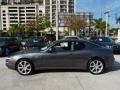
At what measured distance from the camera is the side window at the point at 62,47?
989 cm

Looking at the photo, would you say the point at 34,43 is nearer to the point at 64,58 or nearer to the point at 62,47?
the point at 62,47

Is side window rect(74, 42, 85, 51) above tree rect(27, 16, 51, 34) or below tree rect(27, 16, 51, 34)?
below

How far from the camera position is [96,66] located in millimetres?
9844

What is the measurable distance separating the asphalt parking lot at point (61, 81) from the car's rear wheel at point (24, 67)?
0.24 meters

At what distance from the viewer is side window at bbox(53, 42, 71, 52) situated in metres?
9.89

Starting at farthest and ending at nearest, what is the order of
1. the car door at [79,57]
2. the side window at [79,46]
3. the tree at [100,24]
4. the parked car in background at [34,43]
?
the tree at [100,24]
the parked car in background at [34,43]
the side window at [79,46]
the car door at [79,57]

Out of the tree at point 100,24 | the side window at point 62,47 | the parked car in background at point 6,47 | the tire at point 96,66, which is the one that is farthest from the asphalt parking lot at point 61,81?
the tree at point 100,24

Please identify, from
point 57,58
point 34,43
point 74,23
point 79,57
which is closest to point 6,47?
point 34,43

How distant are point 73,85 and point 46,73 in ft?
7.41

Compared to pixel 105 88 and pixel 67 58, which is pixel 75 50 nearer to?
pixel 67 58

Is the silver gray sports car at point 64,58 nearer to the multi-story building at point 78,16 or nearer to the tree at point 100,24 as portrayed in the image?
the multi-story building at point 78,16

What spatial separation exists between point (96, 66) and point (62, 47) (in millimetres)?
1577


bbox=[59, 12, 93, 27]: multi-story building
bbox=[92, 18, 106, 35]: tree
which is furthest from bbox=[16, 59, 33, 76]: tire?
bbox=[92, 18, 106, 35]: tree

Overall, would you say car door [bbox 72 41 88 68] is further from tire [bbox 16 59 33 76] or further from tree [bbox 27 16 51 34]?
tree [bbox 27 16 51 34]
